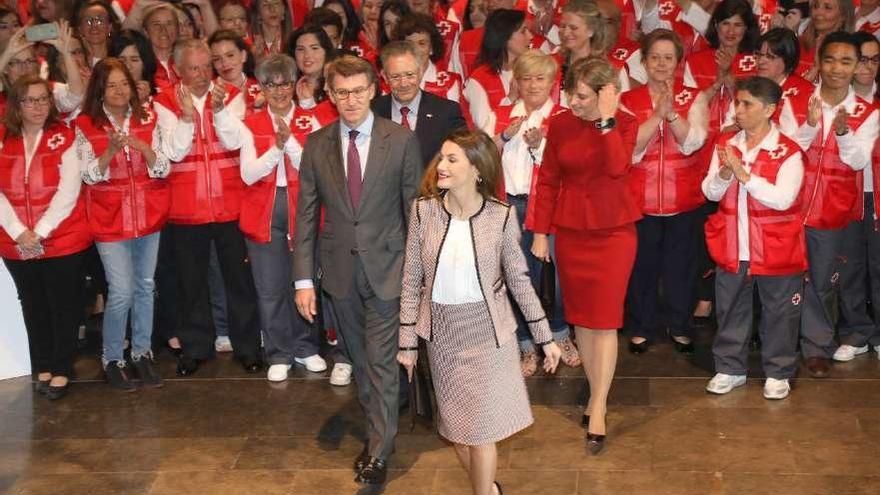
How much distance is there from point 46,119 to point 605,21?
303 centimetres

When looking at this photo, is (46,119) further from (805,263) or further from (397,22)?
(805,263)

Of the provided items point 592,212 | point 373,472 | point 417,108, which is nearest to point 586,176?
point 592,212

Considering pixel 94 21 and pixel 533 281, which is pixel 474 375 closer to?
pixel 533 281

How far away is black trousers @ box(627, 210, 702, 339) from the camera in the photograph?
7.71 meters

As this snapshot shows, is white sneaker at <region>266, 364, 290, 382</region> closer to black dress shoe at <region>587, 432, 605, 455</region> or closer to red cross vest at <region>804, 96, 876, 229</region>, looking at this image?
black dress shoe at <region>587, 432, 605, 455</region>

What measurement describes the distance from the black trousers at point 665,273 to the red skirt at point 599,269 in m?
1.26

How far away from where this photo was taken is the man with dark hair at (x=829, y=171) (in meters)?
7.15

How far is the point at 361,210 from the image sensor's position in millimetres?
6066

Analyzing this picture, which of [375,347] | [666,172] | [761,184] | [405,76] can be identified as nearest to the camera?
[375,347]

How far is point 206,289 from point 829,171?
11.3ft

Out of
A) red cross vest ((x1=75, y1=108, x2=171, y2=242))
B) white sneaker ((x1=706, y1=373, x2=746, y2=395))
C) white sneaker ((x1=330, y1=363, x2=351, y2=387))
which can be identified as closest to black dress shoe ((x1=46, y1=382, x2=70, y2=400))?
red cross vest ((x1=75, y1=108, x2=171, y2=242))

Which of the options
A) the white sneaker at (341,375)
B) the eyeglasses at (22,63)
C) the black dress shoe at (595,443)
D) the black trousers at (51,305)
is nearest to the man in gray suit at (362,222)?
the black dress shoe at (595,443)

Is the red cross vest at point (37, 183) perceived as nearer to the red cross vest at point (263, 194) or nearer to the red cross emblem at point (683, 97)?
the red cross vest at point (263, 194)

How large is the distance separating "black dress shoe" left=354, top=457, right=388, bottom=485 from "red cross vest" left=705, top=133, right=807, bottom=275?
2.09 m
